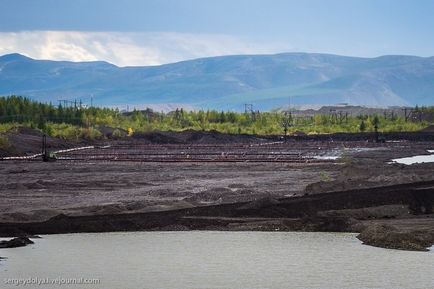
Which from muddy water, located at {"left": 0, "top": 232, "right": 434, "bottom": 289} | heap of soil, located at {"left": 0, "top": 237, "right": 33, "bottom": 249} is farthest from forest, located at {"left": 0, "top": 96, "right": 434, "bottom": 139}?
heap of soil, located at {"left": 0, "top": 237, "right": 33, "bottom": 249}

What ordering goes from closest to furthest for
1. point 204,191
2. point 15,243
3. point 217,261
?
point 217,261 < point 15,243 < point 204,191

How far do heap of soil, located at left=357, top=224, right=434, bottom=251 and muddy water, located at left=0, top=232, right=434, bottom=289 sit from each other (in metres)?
0.30

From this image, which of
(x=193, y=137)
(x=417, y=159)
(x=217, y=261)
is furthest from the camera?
(x=193, y=137)

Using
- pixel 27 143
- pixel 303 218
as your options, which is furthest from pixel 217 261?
pixel 27 143

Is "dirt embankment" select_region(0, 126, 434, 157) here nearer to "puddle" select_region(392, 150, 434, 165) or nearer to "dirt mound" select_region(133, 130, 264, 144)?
"dirt mound" select_region(133, 130, 264, 144)

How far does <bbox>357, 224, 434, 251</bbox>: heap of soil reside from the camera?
23672mm

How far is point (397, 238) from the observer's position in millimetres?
23984

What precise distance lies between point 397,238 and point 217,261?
14.1ft

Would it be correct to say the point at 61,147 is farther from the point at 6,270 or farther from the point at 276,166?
the point at 6,270

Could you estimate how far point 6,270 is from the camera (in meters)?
21.2

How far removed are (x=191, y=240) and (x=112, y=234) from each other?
216cm

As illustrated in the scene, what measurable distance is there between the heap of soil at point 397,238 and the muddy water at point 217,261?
30cm

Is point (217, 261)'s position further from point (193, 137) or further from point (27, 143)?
point (193, 137)

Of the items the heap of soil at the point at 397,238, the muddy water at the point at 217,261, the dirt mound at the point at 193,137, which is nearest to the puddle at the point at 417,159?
the dirt mound at the point at 193,137
